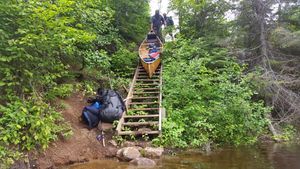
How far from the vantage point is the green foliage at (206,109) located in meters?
8.08

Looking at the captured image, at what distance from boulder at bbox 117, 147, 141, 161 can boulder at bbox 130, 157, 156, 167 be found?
0.55ft

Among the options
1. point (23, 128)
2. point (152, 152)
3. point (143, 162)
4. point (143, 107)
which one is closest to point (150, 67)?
point (143, 107)

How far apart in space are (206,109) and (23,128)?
210 inches

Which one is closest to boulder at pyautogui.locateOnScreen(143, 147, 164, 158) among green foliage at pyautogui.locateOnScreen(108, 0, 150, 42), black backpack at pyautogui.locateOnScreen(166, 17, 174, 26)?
green foliage at pyautogui.locateOnScreen(108, 0, 150, 42)

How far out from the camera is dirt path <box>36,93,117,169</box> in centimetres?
579

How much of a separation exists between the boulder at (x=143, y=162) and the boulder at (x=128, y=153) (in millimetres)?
167

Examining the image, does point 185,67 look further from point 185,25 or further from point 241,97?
point 185,25

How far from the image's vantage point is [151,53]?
42.5ft

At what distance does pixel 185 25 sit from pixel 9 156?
11681mm

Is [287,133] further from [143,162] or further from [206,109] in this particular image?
[143,162]

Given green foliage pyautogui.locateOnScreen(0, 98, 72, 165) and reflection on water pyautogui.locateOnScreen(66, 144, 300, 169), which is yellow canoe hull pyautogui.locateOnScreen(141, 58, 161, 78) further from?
green foliage pyautogui.locateOnScreen(0, 98, 72, 165)

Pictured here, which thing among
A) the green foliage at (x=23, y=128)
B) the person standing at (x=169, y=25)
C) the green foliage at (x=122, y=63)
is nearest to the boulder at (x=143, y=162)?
the green foliage at (x=23, y=128)

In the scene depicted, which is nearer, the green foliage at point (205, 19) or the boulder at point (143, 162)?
the boulder at point (143, 162)

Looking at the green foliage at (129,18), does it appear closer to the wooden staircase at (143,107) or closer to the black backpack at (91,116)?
the wooden staircase at (143,107)
